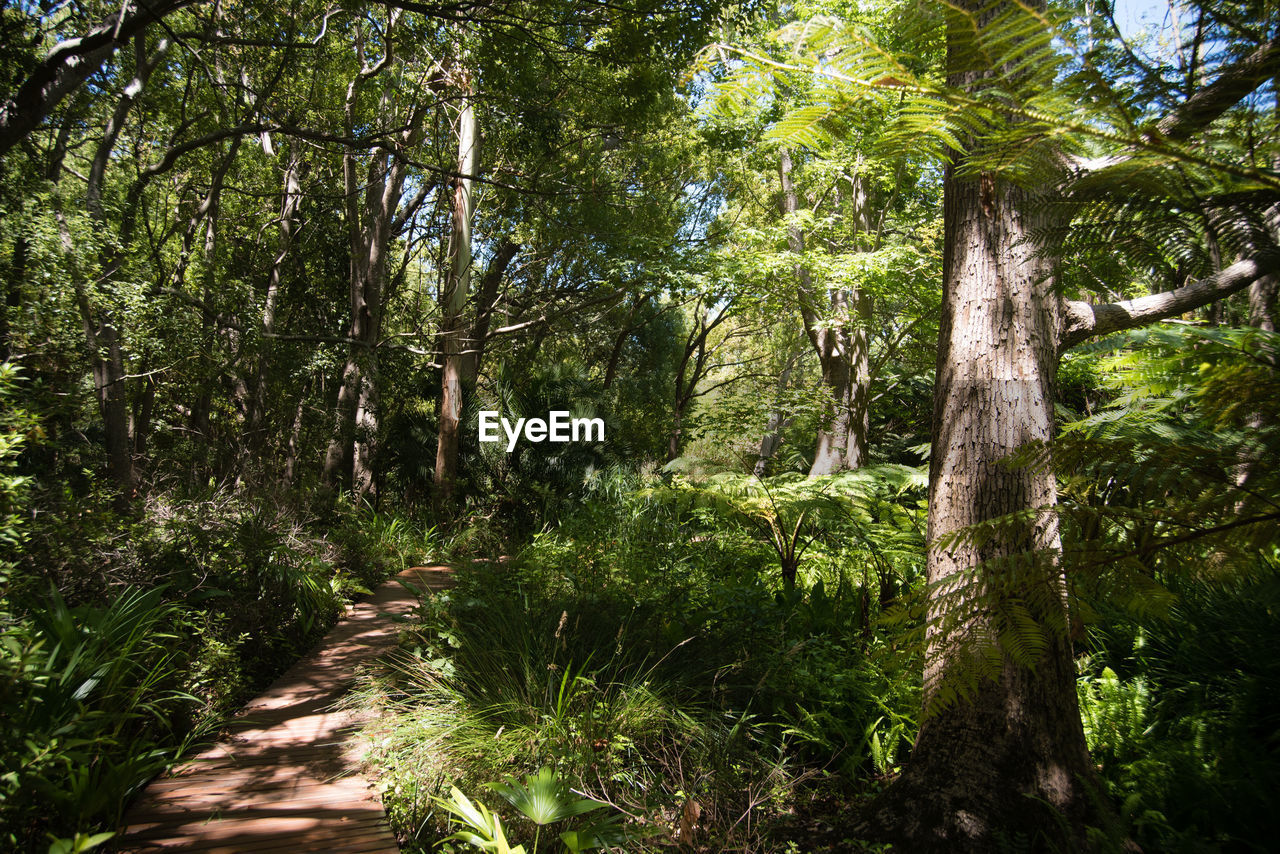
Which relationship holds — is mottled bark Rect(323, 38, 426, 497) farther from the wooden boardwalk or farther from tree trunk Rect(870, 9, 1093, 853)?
tree trunk Rect(870, 9, 1093, 853)

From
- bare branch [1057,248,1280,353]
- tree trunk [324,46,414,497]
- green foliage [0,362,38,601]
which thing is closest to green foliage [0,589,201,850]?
green foliage [0,362,38,601]

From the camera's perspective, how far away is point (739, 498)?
614cm

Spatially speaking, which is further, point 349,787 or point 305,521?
point 305,521

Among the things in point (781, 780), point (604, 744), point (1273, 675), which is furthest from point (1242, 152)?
point (604, 744)

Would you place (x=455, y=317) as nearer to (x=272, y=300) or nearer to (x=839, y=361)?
(x=272, y=300)

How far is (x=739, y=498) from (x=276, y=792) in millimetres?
4059

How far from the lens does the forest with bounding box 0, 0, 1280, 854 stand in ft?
5.86

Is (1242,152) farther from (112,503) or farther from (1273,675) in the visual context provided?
(112,503)

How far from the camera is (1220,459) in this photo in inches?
70.4

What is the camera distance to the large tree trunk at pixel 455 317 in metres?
10.3

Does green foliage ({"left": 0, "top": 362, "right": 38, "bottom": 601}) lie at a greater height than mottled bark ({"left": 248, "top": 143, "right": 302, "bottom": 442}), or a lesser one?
lesser

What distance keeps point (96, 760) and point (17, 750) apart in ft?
1.59

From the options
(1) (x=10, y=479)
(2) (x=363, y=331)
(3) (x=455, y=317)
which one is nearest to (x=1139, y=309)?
(1) (x=10, y=479)

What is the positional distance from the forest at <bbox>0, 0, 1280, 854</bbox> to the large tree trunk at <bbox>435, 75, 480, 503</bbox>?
11 centimetres
